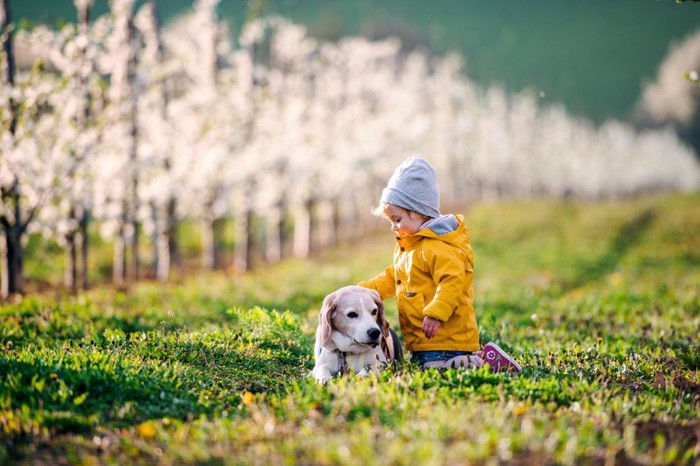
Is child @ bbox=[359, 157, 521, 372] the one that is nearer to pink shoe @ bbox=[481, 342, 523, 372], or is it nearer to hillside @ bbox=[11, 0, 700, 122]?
pink shoe @ bbox=[481, 342, 523, 372]

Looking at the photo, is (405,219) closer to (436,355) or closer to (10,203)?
(436,355)

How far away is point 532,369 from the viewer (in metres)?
5.66

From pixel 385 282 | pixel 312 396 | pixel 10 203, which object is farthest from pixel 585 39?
pixel 312 396

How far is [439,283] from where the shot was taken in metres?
5.59

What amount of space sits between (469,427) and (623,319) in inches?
247

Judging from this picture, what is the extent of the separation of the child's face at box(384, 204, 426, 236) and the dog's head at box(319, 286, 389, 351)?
→ 766mm

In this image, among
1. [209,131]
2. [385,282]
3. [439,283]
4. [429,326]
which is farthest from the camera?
[209,131]

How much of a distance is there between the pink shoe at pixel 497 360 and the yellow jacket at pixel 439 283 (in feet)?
0.63

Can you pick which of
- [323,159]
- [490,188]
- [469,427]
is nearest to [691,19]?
[490,188]

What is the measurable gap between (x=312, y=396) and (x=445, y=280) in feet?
5.23

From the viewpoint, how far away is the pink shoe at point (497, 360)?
5.59m

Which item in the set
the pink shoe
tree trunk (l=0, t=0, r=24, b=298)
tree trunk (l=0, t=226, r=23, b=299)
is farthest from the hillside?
the pink shoe

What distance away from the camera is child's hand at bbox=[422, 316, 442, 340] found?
543 cm

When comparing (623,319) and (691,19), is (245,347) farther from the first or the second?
(691,19)
